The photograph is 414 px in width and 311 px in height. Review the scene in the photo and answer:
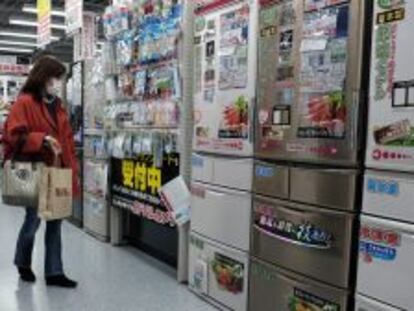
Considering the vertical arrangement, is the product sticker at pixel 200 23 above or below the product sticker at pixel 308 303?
above

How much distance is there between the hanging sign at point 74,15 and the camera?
262 inches

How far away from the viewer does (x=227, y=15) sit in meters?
3.29

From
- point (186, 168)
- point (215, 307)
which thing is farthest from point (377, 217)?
point (186, 168)

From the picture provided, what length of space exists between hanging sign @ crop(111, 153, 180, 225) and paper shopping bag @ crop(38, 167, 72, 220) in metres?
0.67

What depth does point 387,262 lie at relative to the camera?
220 centimetres

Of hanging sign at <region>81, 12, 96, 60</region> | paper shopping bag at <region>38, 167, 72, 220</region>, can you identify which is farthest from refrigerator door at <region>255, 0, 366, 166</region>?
hanging sign at <region>81, 12, 96, 60</region>

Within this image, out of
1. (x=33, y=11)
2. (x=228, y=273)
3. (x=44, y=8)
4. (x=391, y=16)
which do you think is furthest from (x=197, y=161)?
(x=33, y=11)

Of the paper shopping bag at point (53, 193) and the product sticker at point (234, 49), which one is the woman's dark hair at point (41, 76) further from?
the product sticker at point (234, 49)

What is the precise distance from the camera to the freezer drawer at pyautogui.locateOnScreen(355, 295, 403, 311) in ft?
7.26

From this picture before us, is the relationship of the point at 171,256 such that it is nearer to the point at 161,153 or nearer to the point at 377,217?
the point at 161,153

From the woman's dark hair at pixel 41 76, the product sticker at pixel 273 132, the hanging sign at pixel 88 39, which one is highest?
the hanging sign at pixel 88 39

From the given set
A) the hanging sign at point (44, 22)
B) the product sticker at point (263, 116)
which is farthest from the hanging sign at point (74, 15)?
the product sticker at point (263, 116)

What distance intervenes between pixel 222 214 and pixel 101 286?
1.09 m

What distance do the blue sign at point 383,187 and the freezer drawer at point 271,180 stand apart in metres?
0.54
